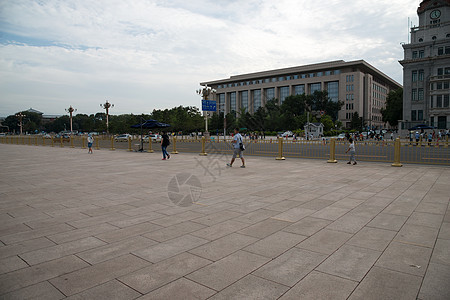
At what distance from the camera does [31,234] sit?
448cm

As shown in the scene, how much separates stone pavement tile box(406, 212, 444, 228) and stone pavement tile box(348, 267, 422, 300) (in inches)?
87.4

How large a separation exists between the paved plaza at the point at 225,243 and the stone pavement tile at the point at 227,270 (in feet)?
0.04

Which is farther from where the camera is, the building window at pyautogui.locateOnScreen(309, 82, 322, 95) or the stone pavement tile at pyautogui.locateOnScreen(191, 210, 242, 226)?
the building window at pyautogui.locateOnScreen(309, 82, 322, 95)

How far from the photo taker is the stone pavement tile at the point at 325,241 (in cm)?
391

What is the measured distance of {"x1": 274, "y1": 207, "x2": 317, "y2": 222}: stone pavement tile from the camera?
17.3 feet

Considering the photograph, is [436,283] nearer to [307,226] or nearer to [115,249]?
[307,226]

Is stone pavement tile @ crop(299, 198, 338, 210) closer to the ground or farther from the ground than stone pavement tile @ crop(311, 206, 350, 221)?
farther from the ground

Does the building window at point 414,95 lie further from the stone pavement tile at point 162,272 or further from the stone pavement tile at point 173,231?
the stone pavement tile at point 162,272

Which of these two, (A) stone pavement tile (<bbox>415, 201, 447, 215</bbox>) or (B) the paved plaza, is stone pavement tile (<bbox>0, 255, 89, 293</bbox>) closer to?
(B) the paved plaza

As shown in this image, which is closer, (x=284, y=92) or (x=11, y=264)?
(x=11, y=264)

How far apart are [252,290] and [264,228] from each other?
190cm

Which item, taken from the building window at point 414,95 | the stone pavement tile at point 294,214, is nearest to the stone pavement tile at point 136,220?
the stone pavement tile at point 294,214

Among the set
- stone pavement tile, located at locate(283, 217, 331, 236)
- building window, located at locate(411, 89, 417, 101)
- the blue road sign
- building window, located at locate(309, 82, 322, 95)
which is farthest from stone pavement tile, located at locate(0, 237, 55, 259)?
building window, located at locate(309, 82, 322, 95)

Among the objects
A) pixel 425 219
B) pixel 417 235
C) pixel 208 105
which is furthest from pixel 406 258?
pixel 208 105
